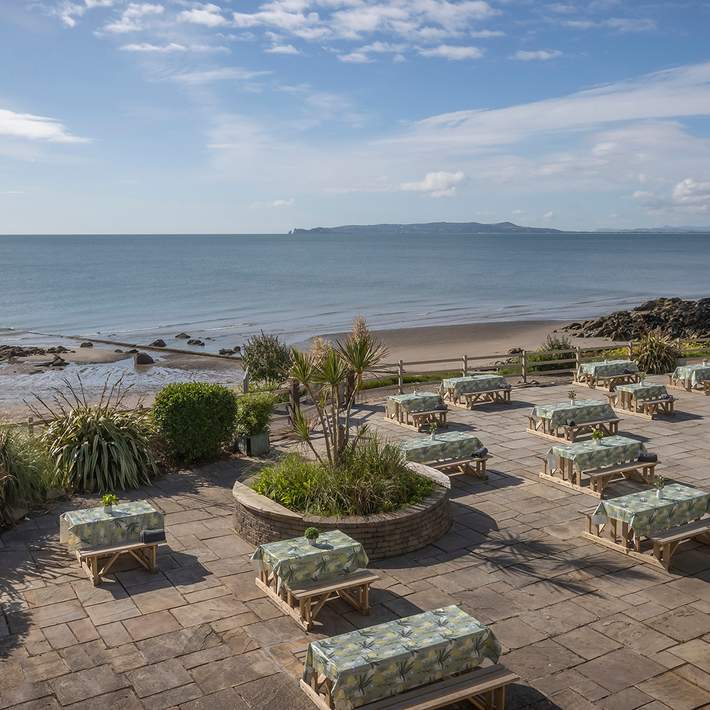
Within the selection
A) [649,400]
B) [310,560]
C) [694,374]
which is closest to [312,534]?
[310,560]

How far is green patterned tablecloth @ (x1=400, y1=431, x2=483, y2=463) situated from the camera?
474 inches

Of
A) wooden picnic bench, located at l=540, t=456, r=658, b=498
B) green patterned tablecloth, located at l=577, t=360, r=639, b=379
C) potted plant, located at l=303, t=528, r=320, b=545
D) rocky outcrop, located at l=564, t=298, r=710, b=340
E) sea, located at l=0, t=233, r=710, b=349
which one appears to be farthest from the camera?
sea, located at l=0, t=233, r=710, b=349

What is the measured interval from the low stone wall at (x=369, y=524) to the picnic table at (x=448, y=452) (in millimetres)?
1914

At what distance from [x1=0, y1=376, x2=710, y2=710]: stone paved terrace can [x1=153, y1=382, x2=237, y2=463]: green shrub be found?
6.10ft

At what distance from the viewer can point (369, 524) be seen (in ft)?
30.0

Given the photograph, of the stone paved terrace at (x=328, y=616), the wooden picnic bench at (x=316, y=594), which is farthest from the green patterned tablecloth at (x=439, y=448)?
the wooden picnic bench at (x=316, y=594)

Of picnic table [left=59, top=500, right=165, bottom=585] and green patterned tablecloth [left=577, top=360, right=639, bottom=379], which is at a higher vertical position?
green patterned tablecloth [left=577, top=360, right=639, bottom=379]

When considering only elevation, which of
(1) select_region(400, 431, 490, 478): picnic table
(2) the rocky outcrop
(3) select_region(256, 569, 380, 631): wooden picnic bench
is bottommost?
(2) the rocky outcrop

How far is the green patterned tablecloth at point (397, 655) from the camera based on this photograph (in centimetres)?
566

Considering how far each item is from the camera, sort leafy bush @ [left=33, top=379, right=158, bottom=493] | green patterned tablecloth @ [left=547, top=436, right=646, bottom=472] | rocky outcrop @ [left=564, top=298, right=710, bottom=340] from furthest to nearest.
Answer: rocky outcrop @ [left=564, top=298, right=710, bottom=340], leafy bush @ [left=33, top=379, right=158, bottom=493], green patterned tablecloth @ [left=547, top=436, right=646, bottom=472]

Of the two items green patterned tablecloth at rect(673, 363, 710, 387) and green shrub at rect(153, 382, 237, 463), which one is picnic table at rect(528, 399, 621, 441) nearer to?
green patterned tablecloth at rect(673, 363, 710, 387)

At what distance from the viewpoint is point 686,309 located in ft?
157

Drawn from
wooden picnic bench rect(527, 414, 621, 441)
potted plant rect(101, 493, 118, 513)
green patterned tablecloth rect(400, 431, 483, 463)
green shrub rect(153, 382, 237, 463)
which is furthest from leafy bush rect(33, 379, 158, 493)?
wooden picnic bench rect(527, 414, 621, 441)

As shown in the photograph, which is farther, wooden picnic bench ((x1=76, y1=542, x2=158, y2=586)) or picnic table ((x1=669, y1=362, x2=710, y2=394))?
picnic table ((x1=669, y1=362, x2=710, y2=394))
